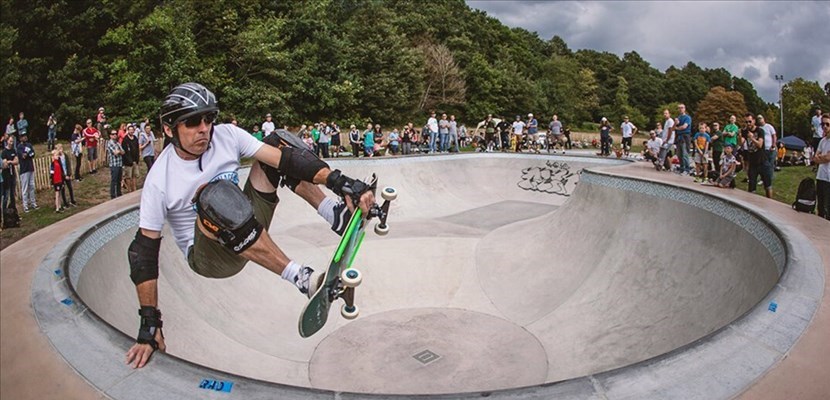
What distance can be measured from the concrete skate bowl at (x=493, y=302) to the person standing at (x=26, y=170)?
503cm

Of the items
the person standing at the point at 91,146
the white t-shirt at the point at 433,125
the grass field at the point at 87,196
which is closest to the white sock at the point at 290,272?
the grass field at the point at 87,196

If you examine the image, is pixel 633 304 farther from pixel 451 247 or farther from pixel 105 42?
pixel 105 42

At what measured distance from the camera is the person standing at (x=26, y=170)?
10469 mm

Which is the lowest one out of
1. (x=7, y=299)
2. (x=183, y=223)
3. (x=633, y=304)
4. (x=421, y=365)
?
(x=421, y=365)

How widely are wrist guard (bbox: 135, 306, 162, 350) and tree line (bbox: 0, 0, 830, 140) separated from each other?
25348mm

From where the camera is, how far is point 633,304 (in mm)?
7180

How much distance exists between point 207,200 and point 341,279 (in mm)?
958

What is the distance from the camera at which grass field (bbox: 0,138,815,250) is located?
30.8 ft

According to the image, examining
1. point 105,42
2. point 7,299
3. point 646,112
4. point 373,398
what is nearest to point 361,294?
point 7,299

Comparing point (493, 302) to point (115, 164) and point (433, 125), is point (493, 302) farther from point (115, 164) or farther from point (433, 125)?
point (433, 125)

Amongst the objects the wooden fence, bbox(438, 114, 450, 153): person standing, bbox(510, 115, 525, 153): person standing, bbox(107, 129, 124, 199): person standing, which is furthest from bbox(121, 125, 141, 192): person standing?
bbox(510, 115, 525, 153): person standing

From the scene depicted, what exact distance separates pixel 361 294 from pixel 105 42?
988 inches

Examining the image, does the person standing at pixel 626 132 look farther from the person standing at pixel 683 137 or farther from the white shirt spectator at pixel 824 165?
the white shirt spectator at pixel 824 165

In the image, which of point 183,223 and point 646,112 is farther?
point 646,112
